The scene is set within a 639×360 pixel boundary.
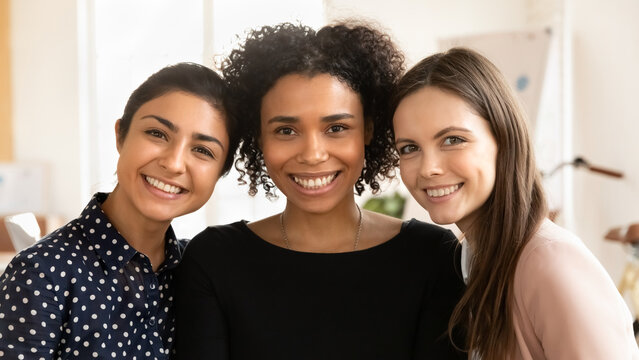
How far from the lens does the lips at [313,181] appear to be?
1.63 metres

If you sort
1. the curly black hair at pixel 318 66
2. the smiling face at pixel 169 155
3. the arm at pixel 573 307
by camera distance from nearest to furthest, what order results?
the arm at pixel 573 307, the smiling face at pixel 169 155, the curly black hair at pixel 318 66

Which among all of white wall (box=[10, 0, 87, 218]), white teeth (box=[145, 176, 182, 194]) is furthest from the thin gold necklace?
white wall (box=[10, 0, 87, 218])

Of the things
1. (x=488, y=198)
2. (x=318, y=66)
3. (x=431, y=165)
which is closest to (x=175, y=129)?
(x=318, y=66)

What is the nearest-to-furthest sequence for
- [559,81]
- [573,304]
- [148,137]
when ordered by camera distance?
[573,304]
[148,137]
[559,81]

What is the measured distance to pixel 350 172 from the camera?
166 cm

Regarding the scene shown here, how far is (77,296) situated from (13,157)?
17.9 ft

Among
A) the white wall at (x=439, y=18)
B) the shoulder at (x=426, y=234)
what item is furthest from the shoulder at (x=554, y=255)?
the white wall at (x=439, y=18)

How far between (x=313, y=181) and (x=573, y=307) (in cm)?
63

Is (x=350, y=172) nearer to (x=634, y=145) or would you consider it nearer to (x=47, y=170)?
(x=634, y=145)

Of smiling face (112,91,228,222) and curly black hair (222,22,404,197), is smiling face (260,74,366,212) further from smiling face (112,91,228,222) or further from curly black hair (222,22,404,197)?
smiling face (112,91,228,222)

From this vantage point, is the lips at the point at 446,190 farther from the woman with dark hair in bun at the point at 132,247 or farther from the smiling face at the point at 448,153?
the woman with dark hair in bun at the point at 132,247

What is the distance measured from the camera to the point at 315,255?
1703 mm

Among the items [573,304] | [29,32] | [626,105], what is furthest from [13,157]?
[573,304]

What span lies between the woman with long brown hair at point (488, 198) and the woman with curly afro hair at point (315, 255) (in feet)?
0.37
